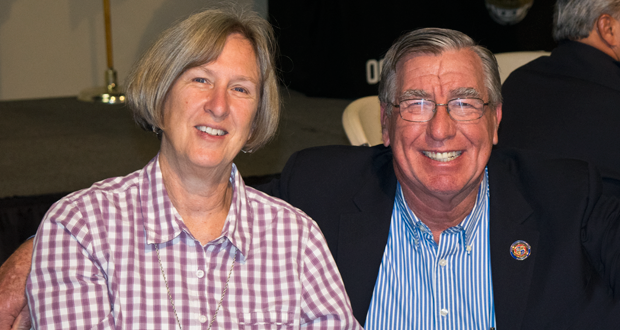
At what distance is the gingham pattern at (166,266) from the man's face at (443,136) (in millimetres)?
374

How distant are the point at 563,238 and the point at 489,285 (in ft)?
0.78

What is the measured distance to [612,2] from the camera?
263 cm

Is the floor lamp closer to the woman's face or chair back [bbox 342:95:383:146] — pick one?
chair back [bbox 342:95:383:146]

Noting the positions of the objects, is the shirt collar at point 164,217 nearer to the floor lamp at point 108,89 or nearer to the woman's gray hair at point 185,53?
the woman's gray hair at point 185,53

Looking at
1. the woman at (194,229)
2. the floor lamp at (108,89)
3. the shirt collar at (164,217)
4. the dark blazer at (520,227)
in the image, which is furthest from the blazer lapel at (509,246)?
the floor lamp at (108,89)

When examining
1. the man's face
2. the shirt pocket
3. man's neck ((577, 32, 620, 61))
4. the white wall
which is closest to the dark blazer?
the man's face

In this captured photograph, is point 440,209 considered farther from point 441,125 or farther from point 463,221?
point 441,125

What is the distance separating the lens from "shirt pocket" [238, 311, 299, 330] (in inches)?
60.4

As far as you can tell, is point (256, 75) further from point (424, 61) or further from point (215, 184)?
point (424, 61)

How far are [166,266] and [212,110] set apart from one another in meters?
0.37

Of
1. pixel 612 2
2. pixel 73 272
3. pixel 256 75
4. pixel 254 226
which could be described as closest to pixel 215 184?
pixel 254 226

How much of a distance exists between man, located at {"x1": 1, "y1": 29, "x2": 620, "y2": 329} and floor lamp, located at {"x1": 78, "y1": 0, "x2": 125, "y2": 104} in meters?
4.85

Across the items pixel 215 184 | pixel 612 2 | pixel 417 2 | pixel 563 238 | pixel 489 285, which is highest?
pixel 417 2

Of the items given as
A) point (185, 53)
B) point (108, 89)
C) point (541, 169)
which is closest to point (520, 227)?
point (541, 169)
